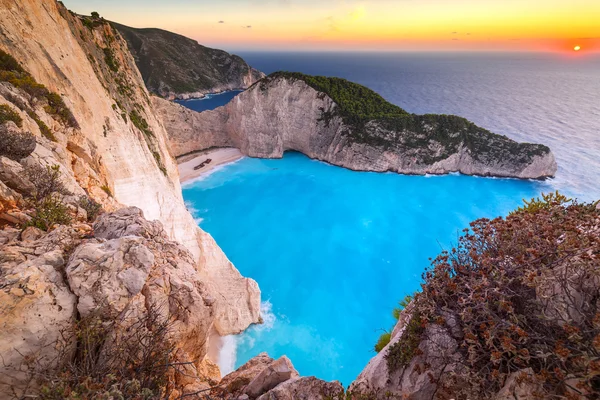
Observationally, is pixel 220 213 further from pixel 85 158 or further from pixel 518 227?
pixel 518 227

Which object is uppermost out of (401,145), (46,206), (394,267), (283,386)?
(46,206)

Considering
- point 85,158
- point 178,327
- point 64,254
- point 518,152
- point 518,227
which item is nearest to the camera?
point 64,254

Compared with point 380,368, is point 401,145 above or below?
below

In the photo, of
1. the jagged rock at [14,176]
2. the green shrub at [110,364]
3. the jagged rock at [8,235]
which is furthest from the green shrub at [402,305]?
the jagged rock at [14,176]

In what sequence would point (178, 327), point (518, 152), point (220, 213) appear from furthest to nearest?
point (518, 152), point (220, 213), point (178, 327)

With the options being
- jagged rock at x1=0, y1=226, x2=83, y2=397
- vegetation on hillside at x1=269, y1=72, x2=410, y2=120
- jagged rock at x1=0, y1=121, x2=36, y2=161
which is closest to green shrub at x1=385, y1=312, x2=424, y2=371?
jagged rock at x1=0, y1=226, x2=83, y2=397

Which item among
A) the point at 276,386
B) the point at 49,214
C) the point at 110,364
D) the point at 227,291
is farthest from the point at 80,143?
the point at 227,291

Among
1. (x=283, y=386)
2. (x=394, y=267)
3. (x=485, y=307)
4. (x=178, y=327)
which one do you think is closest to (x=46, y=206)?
→ (x=178, y=327)

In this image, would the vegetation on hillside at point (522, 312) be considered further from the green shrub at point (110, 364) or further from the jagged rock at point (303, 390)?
the green shrub at point (110, 364)
